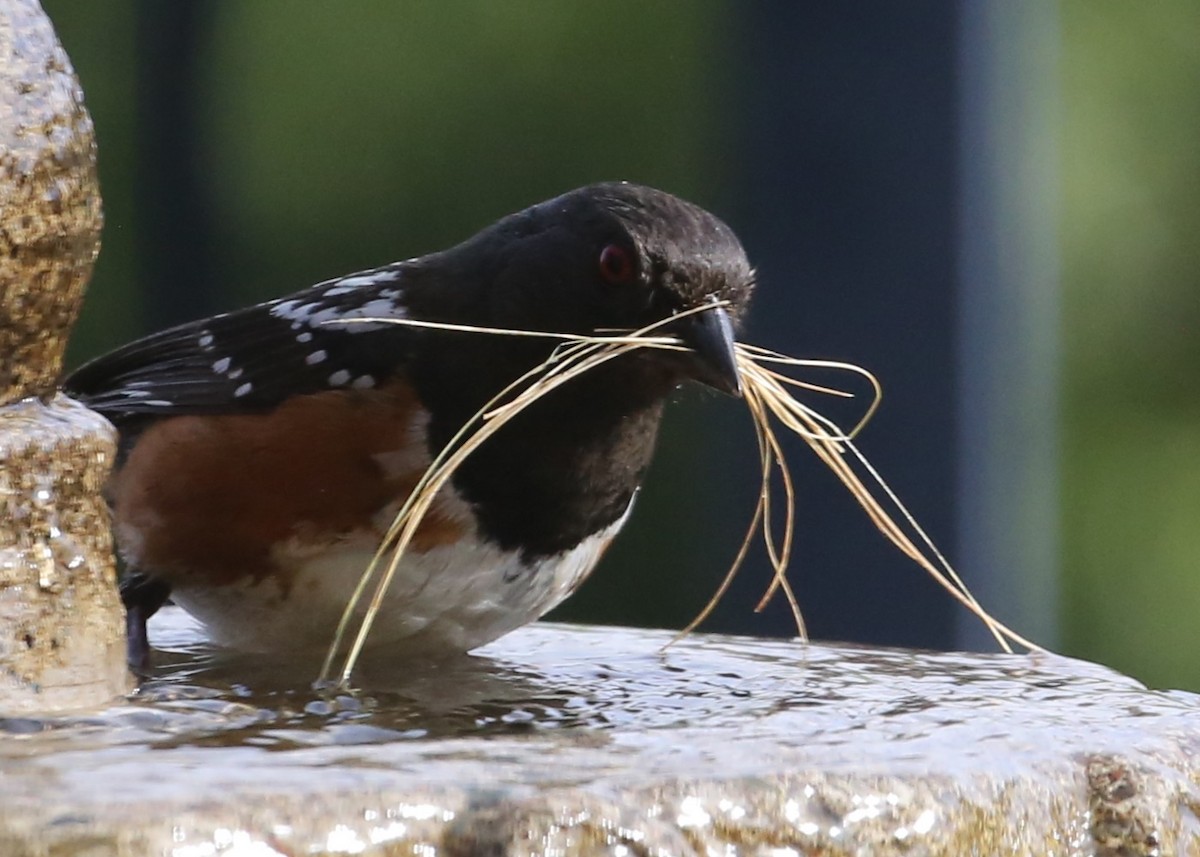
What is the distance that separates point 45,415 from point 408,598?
72 centimetres

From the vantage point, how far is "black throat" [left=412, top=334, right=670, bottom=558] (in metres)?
2.80

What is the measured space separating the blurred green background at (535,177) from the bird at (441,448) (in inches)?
174

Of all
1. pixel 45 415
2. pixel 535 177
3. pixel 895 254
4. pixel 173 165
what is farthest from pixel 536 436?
pixel 173 165

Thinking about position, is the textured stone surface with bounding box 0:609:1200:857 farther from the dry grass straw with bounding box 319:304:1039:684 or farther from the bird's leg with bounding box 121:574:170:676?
the bird's leg with bounding box 121:574:170:676

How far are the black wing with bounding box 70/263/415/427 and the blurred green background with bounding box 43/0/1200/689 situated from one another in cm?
415

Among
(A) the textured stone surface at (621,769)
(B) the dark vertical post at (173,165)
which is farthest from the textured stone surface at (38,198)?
(B) the dark vertical post at (173,165)

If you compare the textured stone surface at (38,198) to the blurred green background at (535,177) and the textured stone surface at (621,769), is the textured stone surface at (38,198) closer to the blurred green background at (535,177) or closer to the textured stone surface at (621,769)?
the textured stone surface at (621,769)

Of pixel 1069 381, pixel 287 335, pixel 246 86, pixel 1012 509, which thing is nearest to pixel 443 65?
pixel 246 86

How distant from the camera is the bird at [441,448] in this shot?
2740 mm

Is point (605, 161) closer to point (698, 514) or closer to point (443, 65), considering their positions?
point (443, 65)

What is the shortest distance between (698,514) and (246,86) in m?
3.19

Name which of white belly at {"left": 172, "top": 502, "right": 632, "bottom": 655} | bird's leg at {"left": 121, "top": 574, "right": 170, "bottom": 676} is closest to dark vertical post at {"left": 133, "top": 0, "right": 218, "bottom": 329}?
bird's leg at {"left": 121, "top": 574, "right": 170, "bottom": 676}

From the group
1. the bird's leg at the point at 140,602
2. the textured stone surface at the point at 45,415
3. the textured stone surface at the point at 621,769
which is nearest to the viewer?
the textured stone surface at the point at 621,769

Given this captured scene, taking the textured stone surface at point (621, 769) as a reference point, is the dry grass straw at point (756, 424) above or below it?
above
